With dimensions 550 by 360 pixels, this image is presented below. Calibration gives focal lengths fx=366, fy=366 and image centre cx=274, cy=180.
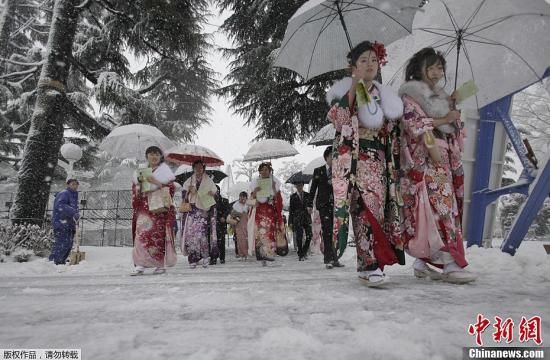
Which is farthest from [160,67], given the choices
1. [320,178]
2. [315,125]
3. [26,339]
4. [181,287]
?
[26,339]

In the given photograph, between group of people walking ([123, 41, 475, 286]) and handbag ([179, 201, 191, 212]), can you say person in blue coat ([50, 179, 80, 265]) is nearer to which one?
handbag ([179, 201, 191, 212])

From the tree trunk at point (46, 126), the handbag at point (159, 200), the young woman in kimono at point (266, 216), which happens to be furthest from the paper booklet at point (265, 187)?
the tree trunk at point (46, 126)

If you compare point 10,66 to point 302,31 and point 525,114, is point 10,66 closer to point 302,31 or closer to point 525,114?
point 302,31

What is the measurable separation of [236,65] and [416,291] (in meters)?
13.0

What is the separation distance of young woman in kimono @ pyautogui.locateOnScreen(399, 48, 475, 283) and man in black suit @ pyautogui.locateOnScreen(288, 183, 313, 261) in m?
4.66

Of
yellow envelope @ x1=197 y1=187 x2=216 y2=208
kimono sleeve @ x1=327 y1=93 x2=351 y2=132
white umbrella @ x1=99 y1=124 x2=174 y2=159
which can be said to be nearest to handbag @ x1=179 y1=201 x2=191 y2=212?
yellow envelope @ x1=197 y1=187 x2=216 y2=208

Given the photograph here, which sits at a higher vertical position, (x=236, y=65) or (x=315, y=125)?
(x=236, y=65)

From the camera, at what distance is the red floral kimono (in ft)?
16.4

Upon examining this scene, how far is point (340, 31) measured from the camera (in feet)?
13.6

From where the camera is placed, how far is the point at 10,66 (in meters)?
17.1

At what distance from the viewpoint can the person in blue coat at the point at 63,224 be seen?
7703 millimetres

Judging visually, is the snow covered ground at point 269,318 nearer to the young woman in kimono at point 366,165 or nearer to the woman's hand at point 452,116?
the young woman in kimono at point 366,165

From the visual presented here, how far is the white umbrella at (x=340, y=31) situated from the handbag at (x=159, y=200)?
2382mm

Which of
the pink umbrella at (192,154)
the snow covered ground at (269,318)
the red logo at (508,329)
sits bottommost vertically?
the snow covered ground at (269,318)
